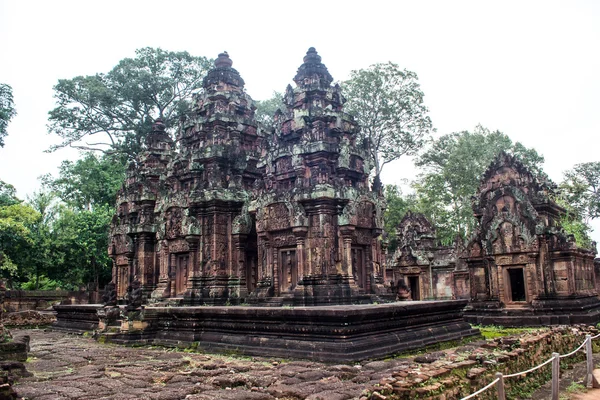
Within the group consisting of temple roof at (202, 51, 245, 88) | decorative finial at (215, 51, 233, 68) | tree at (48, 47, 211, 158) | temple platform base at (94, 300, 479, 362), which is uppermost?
tree at (48, 47, 211, 158)

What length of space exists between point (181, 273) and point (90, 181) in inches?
748

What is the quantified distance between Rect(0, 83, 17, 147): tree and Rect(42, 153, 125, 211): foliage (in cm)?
504

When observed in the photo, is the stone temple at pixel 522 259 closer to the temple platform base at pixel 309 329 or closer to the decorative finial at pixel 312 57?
the temple platform base at pixel 309 329

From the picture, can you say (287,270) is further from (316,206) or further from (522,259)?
(522,259)

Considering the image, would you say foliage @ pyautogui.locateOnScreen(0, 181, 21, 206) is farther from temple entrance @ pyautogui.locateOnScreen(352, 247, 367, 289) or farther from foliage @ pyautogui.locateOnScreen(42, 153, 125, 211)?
temple entrance @ pyautogui.locateOnScreen(352, 247, 367, 289)

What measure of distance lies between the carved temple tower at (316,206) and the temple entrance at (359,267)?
1.0 inches

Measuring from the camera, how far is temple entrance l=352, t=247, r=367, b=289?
1254cm

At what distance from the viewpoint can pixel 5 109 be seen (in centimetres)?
2772

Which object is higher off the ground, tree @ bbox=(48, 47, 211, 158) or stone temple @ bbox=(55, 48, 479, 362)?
tree @ bbox=(48, 47, 211, 158)

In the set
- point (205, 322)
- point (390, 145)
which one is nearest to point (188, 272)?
point (205, 322)

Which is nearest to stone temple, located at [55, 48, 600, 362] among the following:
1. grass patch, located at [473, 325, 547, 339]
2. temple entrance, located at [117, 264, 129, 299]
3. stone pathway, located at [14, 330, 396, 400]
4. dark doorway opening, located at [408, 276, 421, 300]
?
temple entrance, located at [117, 264, 129, 299]

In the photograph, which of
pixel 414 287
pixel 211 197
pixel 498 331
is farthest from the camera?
pixel 414 287

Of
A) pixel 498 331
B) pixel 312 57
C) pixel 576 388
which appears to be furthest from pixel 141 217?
pixel 576 388

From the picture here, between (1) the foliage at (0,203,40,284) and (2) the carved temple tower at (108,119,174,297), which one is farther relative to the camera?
(1) the foliage at (0,203,40,284)
